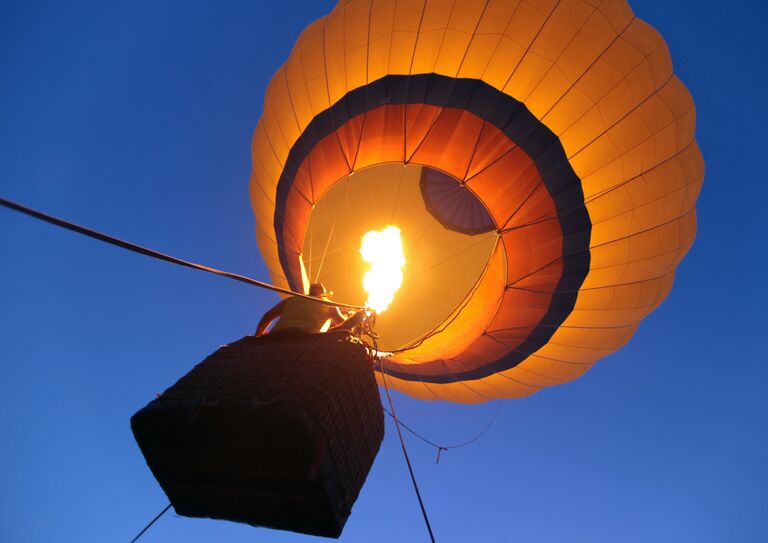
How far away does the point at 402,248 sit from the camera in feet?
14.3

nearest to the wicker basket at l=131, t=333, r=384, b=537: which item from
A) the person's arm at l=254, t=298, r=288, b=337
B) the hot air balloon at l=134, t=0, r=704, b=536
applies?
the person's arm at l=254, t=298, r=288, b=337

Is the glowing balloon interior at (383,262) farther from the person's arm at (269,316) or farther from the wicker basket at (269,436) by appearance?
the wicker basket at (269,436)

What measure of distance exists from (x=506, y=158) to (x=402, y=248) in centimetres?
144

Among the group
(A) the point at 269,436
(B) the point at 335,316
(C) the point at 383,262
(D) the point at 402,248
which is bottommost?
(A) the point at 269,436

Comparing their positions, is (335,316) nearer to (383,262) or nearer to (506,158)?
(383,262)

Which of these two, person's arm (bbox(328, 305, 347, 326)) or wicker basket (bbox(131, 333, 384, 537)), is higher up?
person's arm (bbox(328, 305, 347, 326))

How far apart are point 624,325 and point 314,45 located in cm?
345

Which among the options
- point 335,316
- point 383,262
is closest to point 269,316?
point 335,316

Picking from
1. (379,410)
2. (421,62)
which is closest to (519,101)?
(421,62)

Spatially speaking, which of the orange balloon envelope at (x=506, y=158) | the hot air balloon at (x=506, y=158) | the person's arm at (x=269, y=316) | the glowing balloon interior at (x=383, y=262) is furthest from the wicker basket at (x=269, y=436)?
the glowing balloon interior at (x=383, y=262)

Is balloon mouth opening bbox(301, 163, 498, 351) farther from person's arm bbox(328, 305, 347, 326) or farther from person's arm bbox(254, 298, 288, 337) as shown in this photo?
person's arm bbox(254, 298, 288, 337)

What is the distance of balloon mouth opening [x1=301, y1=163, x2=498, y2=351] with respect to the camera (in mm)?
3963

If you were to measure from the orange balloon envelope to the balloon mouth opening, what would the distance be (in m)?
0.03

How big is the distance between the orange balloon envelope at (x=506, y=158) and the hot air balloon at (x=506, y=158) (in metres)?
0.01
